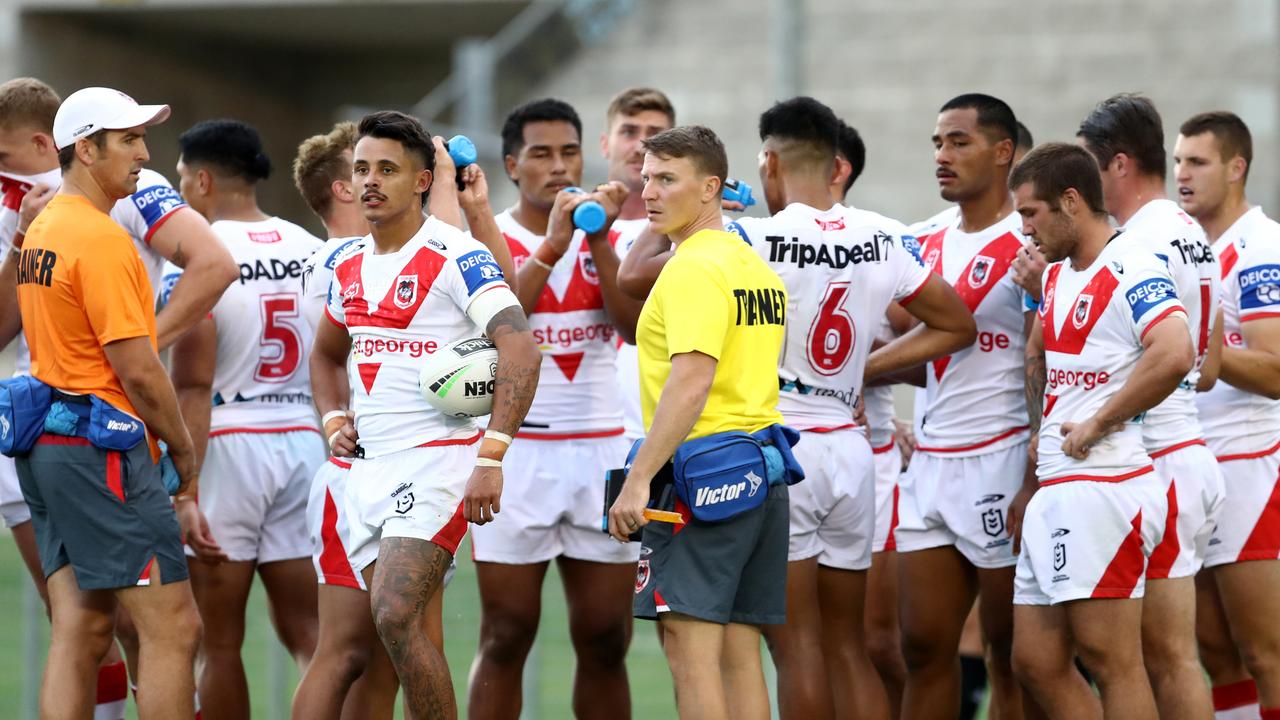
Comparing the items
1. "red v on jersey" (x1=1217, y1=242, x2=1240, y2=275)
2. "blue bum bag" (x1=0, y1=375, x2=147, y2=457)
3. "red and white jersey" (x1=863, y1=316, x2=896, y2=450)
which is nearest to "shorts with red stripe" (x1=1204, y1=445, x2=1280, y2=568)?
"red v on jersey" (x1=1217, y1=242, x2=1240, y2=275)

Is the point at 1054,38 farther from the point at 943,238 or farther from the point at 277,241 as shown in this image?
the point at 277,241

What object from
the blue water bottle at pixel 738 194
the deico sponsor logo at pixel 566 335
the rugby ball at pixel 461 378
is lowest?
the rugby ball at pixel 461 378

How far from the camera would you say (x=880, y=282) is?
20.8ft

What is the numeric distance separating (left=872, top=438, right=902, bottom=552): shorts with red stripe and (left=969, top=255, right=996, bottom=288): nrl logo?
97 cm

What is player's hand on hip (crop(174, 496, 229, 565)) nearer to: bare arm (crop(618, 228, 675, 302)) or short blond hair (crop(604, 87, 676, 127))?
bare arm (crop(618, 228, 675, 302))

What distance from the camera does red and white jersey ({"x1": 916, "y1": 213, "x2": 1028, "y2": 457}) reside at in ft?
21.7

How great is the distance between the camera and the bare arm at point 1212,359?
628 cm

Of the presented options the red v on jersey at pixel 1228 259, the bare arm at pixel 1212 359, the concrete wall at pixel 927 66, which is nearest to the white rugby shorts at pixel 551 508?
the bare arm at pixel 1212 359

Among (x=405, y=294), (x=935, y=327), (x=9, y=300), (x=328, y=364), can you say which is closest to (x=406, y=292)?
(x=405, y=294)

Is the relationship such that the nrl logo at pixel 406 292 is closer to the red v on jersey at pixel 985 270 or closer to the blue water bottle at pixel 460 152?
the blue water bottle at pixel 460 152

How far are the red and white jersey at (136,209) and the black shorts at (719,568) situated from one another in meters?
2.43

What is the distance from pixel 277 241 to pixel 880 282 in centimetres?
263

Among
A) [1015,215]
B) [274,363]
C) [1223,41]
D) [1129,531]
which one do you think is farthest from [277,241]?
[1223,41]

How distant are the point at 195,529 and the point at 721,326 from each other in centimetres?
255
